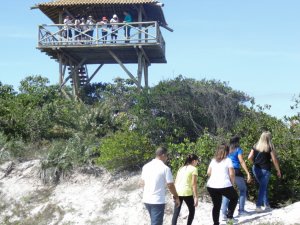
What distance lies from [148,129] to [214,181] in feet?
16.6

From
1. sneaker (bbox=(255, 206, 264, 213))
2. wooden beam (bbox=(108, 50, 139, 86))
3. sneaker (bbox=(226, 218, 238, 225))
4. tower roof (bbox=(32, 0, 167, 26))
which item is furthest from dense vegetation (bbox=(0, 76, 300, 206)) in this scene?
tower roof (bbox=(32, 0, 167, 26))

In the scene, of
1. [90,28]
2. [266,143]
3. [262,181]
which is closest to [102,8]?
[90,28]

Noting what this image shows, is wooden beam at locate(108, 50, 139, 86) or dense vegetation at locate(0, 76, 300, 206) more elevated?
wooden beam at locate(108, 50, 139, 86)

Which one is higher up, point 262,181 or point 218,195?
point 262,181

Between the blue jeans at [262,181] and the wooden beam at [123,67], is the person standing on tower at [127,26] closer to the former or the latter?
the wooden beam at [123,67]

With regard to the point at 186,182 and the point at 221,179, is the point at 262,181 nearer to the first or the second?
the point at 221,179

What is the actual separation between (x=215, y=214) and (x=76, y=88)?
13.9 m

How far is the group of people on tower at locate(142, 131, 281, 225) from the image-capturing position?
7898mm

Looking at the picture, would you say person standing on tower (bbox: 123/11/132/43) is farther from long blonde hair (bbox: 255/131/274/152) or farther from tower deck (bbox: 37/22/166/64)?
long blonde hair (bbox: 255/131/274/152)

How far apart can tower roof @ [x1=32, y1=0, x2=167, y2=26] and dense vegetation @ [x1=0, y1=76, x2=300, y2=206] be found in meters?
4.97

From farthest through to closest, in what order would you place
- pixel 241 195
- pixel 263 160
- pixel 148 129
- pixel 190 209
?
1. pixel 148 129
2. pixel 263 160
3. pixel 241 195
4. pixel 190 209

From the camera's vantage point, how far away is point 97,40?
19984 mm

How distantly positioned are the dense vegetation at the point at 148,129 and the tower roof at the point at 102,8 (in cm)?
497

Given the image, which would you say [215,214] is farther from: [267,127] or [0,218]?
[0,218]
